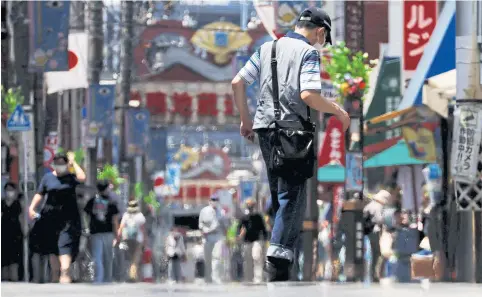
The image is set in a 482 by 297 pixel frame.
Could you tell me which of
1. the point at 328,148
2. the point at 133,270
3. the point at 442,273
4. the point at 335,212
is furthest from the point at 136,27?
the point at 442,273

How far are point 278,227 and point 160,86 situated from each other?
188ft

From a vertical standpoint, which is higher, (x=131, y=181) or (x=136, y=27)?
(x=136, y=27)

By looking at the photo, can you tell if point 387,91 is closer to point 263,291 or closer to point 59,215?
point 59,215

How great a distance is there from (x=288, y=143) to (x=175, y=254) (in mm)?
19444

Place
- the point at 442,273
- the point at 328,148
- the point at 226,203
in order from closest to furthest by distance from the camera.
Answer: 1. the point at 442,273
2. the point at 328,148
3. the point at 226,203

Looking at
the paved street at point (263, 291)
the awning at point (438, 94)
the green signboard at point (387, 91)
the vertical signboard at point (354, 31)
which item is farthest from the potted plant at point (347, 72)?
the paved street at point (263, 291)

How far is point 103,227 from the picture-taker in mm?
18781

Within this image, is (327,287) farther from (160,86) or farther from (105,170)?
(160,86)

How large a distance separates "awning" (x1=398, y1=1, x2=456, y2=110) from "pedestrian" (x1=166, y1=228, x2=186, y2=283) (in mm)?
6258

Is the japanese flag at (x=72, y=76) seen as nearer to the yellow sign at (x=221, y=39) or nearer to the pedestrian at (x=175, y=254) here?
the pedestrian at (x=175, y=254)

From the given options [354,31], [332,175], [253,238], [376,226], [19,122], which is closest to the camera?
[376,226]

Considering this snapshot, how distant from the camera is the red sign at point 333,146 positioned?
27203 mm

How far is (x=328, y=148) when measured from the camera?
89.2 ft

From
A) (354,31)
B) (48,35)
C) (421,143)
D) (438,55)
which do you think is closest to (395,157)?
(421,143)
